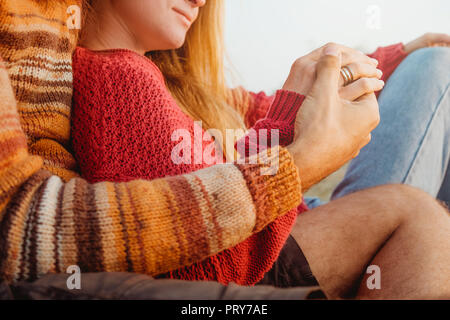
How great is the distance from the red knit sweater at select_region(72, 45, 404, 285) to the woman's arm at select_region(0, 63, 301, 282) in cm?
8

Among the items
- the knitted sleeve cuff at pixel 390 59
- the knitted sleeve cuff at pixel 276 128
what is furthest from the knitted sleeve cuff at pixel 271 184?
the knitted sleeve cuff at pixel 390 59

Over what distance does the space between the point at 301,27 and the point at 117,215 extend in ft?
3.17

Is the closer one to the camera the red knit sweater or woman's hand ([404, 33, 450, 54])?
the red knit sweater

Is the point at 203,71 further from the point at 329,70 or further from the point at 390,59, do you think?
the point at 390,59

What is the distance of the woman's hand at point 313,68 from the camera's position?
0.59 m

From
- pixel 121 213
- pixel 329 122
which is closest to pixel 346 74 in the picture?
→ pixel 329 122

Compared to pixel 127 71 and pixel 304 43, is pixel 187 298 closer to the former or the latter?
pixel 127 71

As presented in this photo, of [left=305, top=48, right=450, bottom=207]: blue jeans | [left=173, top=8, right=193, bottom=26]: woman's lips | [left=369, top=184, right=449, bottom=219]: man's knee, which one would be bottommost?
[left=369, top=184, right=449, bottom=219]: man's knee

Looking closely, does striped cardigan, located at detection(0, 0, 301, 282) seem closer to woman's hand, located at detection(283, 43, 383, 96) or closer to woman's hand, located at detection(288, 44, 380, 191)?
woman's hand, located at detection(288, 44, 380, 191)

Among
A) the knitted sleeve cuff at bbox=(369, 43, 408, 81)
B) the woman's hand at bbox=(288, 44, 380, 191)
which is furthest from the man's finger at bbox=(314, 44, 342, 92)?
the knitted sleeve cuff at bbox=(369, 43, 408, 81)

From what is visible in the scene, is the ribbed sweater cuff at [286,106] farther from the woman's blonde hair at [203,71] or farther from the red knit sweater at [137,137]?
the woman's blonde hair at [203,71]

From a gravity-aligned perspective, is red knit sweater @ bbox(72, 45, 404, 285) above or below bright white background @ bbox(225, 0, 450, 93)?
below

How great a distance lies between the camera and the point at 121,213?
0.32 meters

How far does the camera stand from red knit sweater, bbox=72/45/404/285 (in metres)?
0.43
